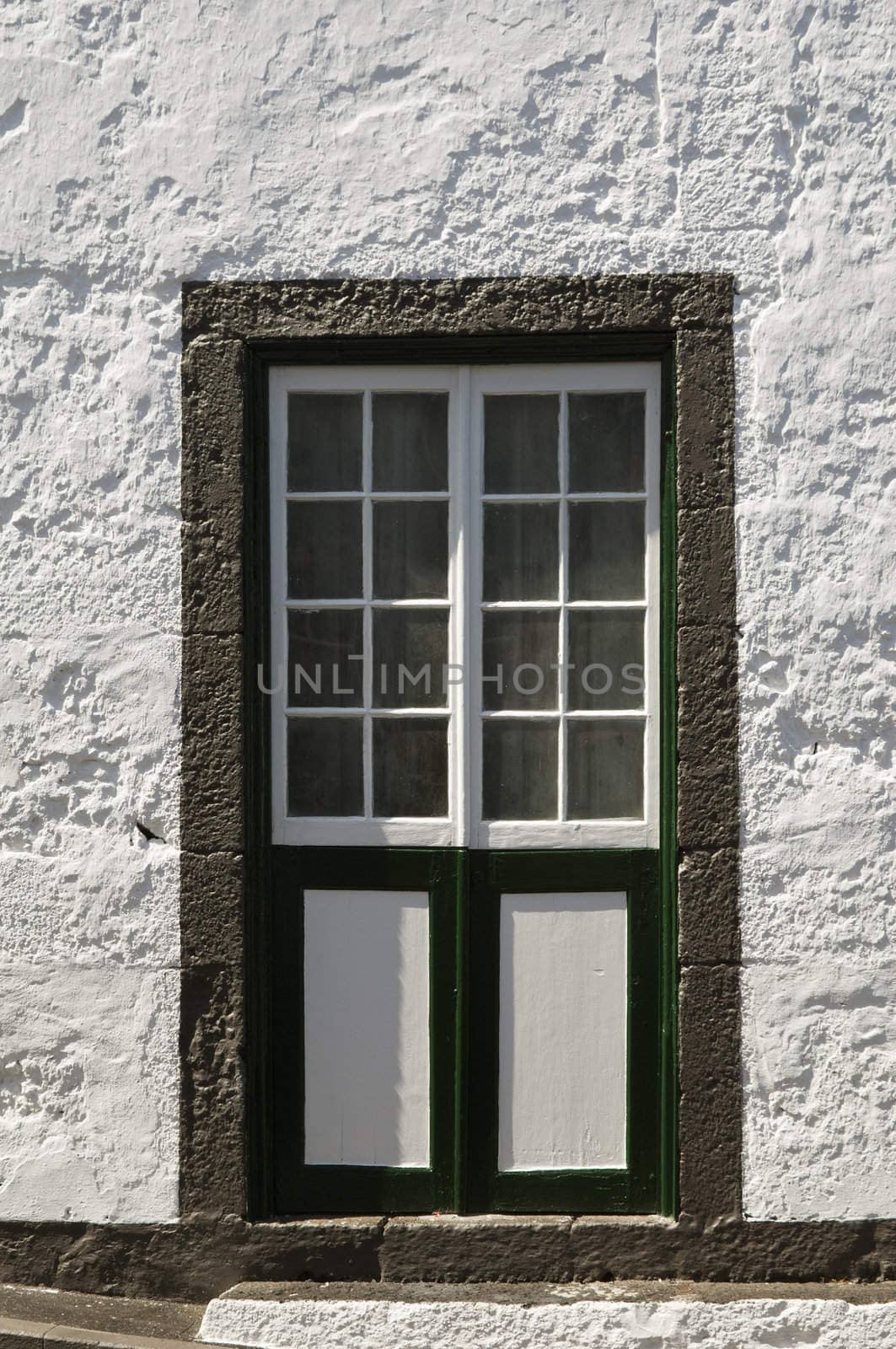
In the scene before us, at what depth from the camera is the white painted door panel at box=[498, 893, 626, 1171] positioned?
347 cm

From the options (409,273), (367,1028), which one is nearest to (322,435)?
Result: (409,273)

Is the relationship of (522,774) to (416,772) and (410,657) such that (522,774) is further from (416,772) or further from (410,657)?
(410,657)

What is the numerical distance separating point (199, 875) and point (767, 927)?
5.46 feet

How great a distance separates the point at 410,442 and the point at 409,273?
49 centimetres

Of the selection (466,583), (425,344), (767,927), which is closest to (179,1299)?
(767,927)

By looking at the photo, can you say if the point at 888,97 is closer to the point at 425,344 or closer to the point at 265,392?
the point at 425,344

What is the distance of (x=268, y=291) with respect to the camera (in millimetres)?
3381

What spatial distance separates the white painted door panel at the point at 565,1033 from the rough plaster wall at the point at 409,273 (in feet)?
1.31

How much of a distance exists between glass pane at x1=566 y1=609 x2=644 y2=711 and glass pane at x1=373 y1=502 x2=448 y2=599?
0.44 m

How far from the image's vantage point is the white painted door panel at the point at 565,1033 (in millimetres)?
3469

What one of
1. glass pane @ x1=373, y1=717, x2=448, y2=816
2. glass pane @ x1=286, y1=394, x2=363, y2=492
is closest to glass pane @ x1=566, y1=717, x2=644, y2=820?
glass pane @ x1=373, y1=717, x2=448, y2=816

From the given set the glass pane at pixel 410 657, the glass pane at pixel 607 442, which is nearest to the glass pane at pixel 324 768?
the glass pane at pixel 410 657

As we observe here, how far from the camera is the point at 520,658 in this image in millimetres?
3525

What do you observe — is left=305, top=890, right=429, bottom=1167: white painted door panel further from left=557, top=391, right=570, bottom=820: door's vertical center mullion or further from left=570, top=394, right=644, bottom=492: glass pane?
left=570, top=394, right=644, bottom=492: glass pane
